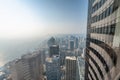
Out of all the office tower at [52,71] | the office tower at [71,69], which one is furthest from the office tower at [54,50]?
the office tower at [71,69]

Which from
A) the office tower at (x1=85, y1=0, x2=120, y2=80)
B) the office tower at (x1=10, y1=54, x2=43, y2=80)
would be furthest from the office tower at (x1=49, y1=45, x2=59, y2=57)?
the office tower at (x1=85, y1=0, x2=120, y2=80)

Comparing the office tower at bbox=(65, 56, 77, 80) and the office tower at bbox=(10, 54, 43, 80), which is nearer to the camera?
the office tower at bbox=(10, 54, 43, 80)

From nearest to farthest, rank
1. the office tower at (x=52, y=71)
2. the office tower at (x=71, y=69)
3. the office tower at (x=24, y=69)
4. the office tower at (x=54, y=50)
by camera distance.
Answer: the office tower at (x=24, y=69) → the office tower at (x=71, y=69) → the office tower at (x=52, y=71) → the office tower at (x=54, y=50)

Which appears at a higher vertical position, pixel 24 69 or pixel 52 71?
pixel 24 69

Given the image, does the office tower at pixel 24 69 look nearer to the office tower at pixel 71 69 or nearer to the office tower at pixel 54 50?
the office tower at pixel 71 69

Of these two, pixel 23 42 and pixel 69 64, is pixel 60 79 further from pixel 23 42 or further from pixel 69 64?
pixel 23 42

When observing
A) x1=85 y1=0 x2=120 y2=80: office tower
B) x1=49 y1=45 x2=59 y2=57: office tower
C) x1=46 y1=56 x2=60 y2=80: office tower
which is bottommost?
x1=46 y1=56 x2=60 y2=80: office tower

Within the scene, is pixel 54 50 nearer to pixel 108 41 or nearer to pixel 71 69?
pixel 71 69

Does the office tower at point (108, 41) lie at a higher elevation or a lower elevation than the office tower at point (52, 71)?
higher

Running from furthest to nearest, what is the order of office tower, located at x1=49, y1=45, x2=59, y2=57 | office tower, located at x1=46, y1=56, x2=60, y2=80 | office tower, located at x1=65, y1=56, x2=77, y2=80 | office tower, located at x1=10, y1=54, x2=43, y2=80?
office tower, located at x1=49, y1=45, x2=59, y2=57 < office tower, located at x1=46, y1=56, x2=60, y2=80 < office tower, located at x1=65, y1=56, x2=77, y2=80 < office tower, located at x1=10, y1=54, x2=43, y2=80

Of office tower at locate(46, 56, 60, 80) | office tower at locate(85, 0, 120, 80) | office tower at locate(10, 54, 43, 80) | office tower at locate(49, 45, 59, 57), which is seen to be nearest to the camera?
office tower at locate(85, 0, 120, 80)

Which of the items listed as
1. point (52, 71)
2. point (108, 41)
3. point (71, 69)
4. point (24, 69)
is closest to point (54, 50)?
point (52, 71)

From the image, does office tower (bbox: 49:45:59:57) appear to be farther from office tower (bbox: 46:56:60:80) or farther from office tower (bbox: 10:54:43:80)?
office tower (bbox: 10:54:43:80)
